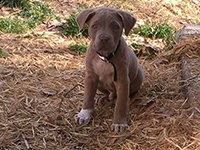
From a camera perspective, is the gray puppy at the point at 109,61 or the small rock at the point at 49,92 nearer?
the gray puppy at the point at 109,61

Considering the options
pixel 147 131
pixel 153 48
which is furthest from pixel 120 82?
pixel 153 48

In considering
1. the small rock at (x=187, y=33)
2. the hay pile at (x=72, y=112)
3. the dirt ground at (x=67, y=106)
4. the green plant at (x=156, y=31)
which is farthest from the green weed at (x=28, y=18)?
the small rock at (x=187, y=33)

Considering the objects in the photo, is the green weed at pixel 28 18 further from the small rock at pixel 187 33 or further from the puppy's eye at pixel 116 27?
the puppy's eye at pixel 116 27

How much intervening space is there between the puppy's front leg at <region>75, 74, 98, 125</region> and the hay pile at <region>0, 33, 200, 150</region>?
0.08 metres

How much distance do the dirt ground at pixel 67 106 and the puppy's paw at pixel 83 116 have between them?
7 cm

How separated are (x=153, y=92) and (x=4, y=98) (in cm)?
187

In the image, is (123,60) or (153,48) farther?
(153,48)

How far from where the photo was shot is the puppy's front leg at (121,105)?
3.72 meters

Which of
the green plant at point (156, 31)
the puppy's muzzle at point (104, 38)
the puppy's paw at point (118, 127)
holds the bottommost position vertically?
the green plant at point (156, 31)

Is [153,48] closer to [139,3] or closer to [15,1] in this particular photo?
[139,3]

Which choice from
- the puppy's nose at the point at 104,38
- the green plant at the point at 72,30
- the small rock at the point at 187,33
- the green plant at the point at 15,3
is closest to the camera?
the puppy's nose at the point at 104,38

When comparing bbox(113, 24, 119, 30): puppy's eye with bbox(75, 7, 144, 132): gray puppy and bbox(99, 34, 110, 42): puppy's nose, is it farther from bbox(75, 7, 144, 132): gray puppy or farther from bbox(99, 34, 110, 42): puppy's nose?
bbox(99, 34, 110, 42): puppy's nose

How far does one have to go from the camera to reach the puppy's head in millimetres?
3391

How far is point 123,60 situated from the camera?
144 inches
